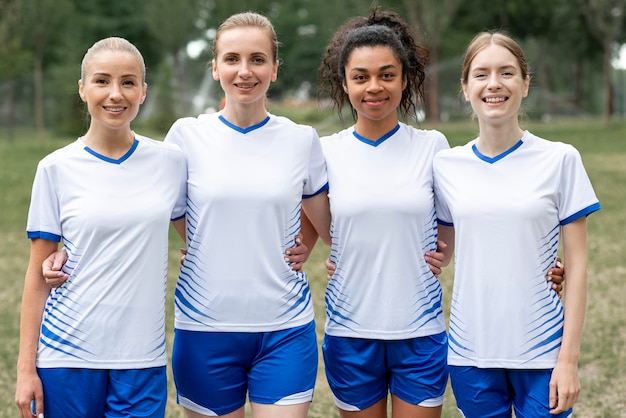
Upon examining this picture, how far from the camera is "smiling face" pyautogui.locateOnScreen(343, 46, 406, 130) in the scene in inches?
143

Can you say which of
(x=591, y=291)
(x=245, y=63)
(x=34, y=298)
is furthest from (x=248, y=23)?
(x=591, y=291)

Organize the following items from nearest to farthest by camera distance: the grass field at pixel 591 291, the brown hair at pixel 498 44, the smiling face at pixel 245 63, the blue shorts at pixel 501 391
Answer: the blue shorts at pixel 501 391 → the brown hair at pixel 498 44 → the smiling face at pixel 245 63 → the grass field at pixel 591 291

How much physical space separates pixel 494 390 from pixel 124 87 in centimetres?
178

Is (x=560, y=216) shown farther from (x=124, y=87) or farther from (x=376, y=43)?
(x=124, y=87)

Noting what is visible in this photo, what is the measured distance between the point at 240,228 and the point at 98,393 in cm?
80

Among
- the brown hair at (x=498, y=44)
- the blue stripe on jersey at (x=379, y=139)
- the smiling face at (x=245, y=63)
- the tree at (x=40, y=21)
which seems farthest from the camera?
the tree at (x=40, y=21)

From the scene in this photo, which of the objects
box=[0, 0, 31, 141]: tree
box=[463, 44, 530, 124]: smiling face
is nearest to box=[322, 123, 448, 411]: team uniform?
box=[463, 44, 530, 124]: smiling face

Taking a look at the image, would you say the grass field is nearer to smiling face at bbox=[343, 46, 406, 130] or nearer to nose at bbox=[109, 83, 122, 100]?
smiling face at bbox=[343, 46, 406, 130]

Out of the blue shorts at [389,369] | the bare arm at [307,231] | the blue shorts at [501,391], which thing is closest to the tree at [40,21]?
the bare arm at [307,231]

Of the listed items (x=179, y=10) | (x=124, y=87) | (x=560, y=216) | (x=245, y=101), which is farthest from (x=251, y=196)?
(x=179, y=10)

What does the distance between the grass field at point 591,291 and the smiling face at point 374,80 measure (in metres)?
Result: 0.62

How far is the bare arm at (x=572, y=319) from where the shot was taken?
3.21 m

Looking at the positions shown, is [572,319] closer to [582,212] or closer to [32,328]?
[582,212]

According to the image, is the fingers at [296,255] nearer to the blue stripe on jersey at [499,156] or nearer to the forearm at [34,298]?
the blue stripe on jersey at [499,156]
